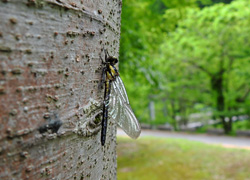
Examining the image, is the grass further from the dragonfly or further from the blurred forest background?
the dragonfly

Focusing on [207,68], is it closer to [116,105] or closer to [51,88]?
[116,105]

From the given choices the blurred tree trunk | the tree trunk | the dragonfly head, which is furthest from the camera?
the tree trunk

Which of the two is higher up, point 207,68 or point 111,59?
point 207,68

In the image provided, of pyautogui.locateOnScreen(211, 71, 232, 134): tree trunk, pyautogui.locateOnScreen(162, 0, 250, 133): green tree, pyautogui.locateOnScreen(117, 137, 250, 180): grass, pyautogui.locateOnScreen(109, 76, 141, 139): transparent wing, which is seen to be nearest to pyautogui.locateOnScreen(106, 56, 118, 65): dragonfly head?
pyautogui.locateOnScreen(109, 76, 141, 139): transparent wing

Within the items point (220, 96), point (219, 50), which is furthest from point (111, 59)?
point (220, 96)

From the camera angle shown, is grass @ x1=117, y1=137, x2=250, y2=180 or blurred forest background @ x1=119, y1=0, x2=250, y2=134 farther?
blurred forest background @ x1=119, y1=0, x2=250, y2=134

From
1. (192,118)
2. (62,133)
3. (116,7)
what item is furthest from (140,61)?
(192,118)
